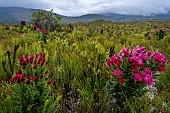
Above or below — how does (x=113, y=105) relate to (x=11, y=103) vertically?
below

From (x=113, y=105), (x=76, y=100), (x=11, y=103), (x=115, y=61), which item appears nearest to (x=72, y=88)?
(x=76, y=100)

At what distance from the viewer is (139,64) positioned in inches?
116

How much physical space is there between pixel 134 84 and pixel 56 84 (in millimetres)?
1210

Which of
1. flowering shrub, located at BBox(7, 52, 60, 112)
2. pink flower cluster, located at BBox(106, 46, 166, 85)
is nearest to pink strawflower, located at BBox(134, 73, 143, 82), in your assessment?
pink flower cluster, located at BBox(106, 46, 166, 85)

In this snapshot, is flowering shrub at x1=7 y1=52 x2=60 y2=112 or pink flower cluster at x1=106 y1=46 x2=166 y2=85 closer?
flowering shrub at x1=7 y1=52 x2=60 y2=112

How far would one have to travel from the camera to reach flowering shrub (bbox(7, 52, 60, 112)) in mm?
2498

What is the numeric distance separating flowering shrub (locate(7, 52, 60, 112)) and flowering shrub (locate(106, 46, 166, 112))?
2.95 feet

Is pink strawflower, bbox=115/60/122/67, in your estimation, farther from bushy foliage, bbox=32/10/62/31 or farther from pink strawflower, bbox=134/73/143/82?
bushy foliage, bbox=32/10/62/31

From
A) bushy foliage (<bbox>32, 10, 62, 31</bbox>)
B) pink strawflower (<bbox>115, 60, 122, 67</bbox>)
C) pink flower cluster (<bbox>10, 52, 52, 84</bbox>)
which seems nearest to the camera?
pink flower cluster (<bbox>10, 52, 52, 84</bbox>)

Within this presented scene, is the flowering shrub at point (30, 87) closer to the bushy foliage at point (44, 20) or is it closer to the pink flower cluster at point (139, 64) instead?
the pink flower cluster at point (139, 64)

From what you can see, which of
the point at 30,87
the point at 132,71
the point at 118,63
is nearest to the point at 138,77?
the point at 132,71

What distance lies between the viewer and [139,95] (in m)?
3.12

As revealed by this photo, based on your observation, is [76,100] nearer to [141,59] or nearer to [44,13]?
[141,59]

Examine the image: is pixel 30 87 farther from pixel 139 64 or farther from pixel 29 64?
pixel 139 64
